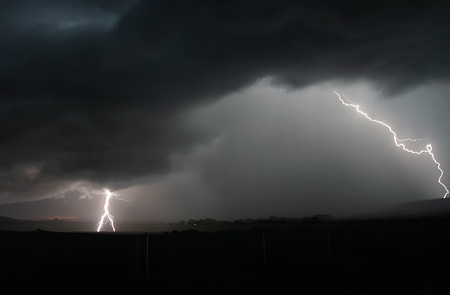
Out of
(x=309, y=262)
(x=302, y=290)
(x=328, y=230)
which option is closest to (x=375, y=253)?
(x=328, y=230)

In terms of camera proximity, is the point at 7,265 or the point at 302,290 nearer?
the point at 302,290

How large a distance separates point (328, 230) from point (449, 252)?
729 cm

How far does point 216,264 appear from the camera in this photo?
2211 centimetres

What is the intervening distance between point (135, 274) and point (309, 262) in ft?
32.5

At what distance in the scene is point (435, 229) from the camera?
31.7 metres

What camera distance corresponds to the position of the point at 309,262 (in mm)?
23156

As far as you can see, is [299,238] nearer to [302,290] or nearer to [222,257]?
[222,257]

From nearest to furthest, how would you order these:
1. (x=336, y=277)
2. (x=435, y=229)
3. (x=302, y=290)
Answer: (x=302, y=290), (x=336, y=277), (x=435, y=229)

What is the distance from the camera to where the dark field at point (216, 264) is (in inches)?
600

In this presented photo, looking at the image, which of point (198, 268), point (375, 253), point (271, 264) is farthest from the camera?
point (375, 253)

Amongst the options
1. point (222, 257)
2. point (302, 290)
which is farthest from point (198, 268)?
point (302, 290)

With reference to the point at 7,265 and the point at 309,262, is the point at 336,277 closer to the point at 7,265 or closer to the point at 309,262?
the point at 309,262

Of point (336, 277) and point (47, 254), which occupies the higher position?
point (47, 254)

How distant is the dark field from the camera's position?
1525 centimetres
